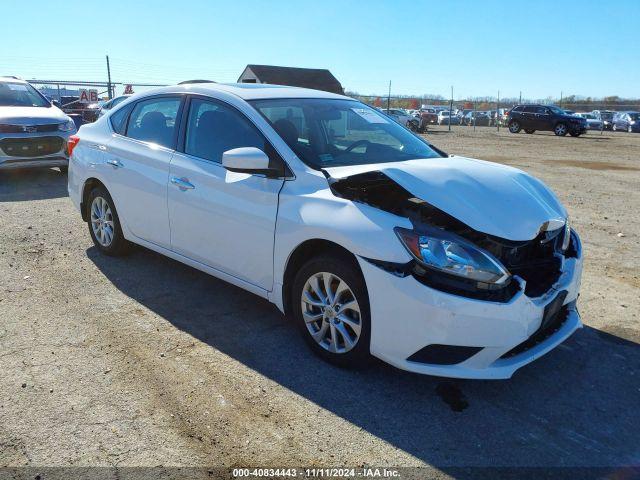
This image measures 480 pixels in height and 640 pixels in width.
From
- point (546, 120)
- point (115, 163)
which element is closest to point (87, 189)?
point (115, 163)

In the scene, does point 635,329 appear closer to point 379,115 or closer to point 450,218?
point 450,218

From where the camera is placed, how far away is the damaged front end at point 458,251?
10.0ft

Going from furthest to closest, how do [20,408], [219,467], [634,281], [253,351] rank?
[634,281] → [253,351] → [20,408] → [219,467]

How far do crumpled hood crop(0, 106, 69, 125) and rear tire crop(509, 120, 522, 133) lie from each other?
28102 millimetres

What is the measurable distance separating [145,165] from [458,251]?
114 inches

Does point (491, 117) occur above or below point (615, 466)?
above

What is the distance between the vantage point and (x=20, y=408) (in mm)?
3102

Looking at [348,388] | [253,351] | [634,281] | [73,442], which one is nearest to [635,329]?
[634,281]

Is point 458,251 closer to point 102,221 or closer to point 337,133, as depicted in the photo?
point 337,133

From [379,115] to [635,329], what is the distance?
2.65 m

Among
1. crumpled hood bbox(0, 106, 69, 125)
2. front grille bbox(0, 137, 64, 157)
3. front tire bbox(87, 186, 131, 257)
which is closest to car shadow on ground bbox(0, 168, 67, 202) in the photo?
front grille bbox(0, 137, 64, 157)

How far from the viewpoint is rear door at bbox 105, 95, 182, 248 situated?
468 centimetres

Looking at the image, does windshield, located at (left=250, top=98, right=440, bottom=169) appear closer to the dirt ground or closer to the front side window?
the front side window

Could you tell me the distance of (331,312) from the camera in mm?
3514
